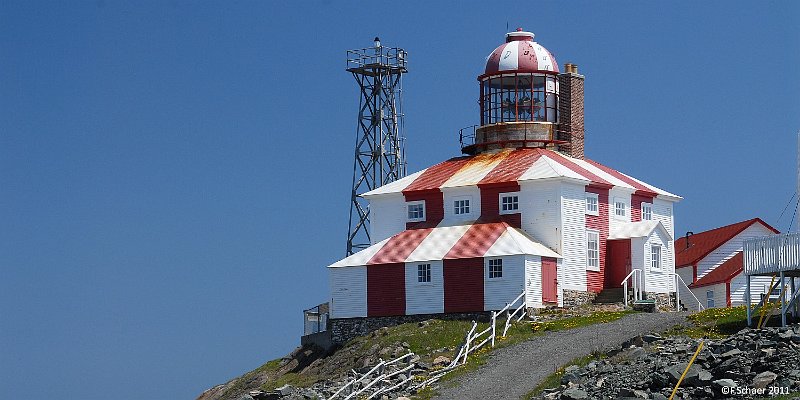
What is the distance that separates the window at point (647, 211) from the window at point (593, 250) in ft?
11.7

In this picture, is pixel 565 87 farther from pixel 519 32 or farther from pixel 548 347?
pixel 548 347

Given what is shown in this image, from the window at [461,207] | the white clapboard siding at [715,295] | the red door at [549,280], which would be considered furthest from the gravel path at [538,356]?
the white clapboard siding at [715,295]

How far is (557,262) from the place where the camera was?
55.0m

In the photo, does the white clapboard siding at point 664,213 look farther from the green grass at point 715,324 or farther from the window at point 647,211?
the green grass at point 715,324

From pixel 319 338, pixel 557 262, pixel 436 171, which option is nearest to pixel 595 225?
pixel 557 262

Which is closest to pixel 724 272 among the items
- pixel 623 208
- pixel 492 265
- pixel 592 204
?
pixel 623 208

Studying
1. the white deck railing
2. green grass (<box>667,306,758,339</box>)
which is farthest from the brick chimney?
the white deck railing

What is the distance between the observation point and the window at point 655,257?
2279 inches

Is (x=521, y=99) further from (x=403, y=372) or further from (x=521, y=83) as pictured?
(x=403, y=372)

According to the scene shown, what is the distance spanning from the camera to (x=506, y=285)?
53188 mm

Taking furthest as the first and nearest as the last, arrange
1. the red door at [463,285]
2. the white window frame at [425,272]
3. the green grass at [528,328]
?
the white window frame at [425,272] → the red door at [463,285] → the green grass at [528,328]

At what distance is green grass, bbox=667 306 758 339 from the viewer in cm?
4456

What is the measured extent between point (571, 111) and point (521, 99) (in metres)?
2.74

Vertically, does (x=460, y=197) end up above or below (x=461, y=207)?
above
